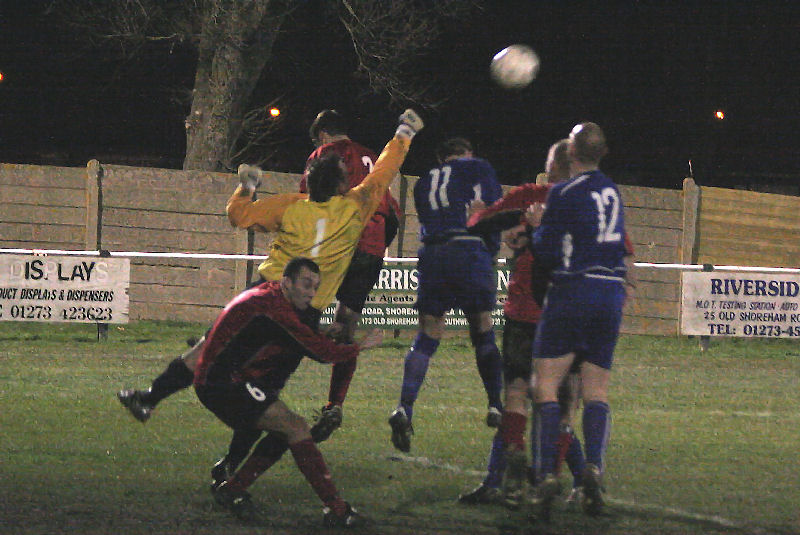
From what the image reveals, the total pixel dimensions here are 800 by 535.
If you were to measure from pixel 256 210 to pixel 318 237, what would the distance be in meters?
0.41

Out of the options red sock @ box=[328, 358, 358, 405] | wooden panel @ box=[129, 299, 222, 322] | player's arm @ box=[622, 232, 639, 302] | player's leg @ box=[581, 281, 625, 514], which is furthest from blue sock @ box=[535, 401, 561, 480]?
wooden panel @ box=[129, 299, 222, 322]

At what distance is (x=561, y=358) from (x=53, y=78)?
25.8 metres

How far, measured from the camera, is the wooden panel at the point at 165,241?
58.5 feet

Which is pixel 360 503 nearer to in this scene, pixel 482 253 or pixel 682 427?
pixel 482 253

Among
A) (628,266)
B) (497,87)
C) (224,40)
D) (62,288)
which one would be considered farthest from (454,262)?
(497,87)

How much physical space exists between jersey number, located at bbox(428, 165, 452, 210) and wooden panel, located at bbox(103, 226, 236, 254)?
9.74 m

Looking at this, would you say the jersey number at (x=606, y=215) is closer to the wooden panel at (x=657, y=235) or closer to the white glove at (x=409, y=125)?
the white glove at (x=409, y=125)

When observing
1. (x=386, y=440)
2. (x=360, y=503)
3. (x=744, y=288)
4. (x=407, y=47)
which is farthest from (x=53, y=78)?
(x=360, y=503)

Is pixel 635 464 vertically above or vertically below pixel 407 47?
below

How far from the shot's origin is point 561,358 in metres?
6.29

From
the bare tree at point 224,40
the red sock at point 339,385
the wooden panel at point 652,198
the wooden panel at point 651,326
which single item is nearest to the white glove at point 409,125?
the red sock at point 339,385

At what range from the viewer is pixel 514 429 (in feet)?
21.9

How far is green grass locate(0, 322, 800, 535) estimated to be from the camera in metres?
6.36

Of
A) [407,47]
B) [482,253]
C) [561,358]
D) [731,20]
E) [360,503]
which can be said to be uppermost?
[731,20]
